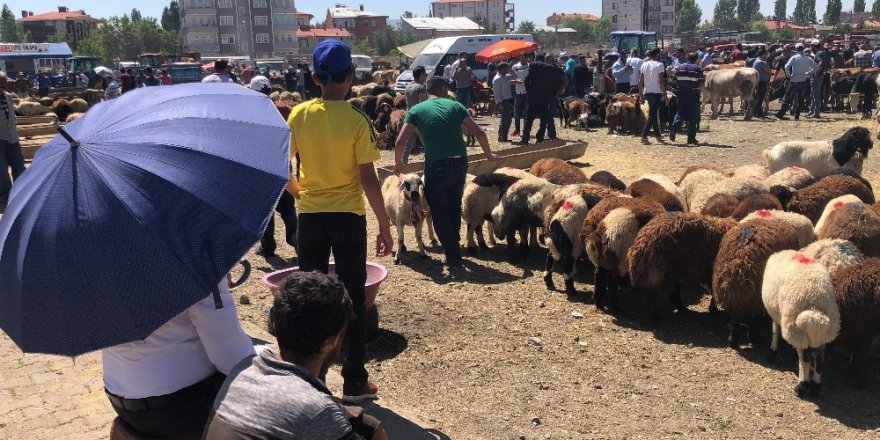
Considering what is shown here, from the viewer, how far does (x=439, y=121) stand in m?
7.57

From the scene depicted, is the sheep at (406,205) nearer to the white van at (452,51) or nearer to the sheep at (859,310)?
the sheep at (859,310)

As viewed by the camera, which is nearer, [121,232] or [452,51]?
[121,232]

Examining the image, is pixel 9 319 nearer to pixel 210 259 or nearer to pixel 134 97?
pixel 210 259

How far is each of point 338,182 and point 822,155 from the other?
27.9 ft

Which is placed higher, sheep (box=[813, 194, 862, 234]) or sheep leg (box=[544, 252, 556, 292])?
sheep (box=[813, 194, 862, 234])

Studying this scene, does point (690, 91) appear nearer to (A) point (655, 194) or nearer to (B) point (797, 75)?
(B) point (797, 75)

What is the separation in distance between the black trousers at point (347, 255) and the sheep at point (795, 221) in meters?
3.84

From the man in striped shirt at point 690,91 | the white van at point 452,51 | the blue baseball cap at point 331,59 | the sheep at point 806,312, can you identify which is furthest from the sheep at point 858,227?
the white van at point 452,51

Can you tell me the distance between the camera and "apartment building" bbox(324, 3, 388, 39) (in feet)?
471

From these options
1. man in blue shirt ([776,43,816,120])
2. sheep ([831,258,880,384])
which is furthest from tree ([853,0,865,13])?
sheep ([831,258,880,384])

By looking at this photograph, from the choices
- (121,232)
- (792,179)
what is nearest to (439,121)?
(792,179)

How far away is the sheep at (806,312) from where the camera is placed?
5004 mm

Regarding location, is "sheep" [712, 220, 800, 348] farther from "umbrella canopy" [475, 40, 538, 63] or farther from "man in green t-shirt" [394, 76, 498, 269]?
"umbrella canopy" [475, 40, 538, 63]

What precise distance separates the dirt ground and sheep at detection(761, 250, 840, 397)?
8.6 inches
